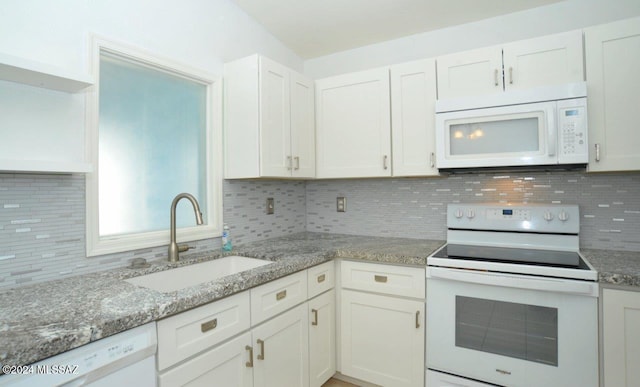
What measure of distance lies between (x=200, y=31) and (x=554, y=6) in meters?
2.21

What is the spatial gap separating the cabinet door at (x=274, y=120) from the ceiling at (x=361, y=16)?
46cm

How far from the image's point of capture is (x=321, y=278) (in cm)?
205

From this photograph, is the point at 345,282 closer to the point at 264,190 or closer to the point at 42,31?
the point at 264,190

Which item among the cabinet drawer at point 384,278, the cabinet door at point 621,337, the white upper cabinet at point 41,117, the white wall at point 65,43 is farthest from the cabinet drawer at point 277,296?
the cabinet door at point 621,337

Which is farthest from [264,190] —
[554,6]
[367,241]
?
[554,6]

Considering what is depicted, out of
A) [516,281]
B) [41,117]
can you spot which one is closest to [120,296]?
[41,117]

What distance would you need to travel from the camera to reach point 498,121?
1.97m

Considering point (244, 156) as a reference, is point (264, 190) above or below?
below

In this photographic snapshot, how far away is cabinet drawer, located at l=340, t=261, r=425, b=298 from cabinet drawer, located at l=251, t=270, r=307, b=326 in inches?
13.6

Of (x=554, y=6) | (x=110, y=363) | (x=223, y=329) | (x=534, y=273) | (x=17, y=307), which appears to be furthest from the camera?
(x=554, y=6)

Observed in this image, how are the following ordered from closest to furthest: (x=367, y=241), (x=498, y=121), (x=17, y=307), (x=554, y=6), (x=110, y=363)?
(x=110, y=363), (x=17, y=307), (x=498, y=121), (x=554, y=6), (x=367, y=241)

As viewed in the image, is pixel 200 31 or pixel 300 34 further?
pixel 300 34

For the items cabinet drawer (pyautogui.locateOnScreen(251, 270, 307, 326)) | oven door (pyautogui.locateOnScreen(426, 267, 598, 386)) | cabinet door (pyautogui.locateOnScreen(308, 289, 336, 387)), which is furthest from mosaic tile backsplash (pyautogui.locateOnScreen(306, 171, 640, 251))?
cabinet drawer (pyautogui.locateOnScreen(251, 270, 307, 326))

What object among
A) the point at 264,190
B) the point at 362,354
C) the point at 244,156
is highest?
the point at 244,156
